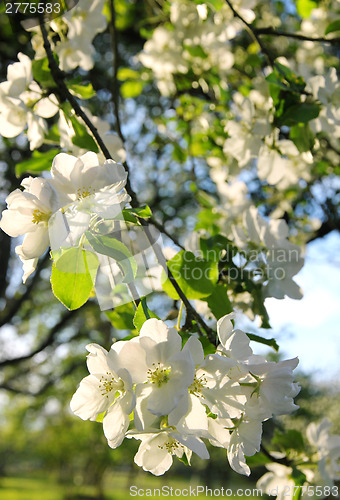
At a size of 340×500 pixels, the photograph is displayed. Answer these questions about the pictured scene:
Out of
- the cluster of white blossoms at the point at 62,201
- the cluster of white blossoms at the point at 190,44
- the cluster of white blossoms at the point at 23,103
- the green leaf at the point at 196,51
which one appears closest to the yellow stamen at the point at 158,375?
the cluster of white blossoms at the point at 62,201

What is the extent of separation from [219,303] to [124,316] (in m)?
0.22

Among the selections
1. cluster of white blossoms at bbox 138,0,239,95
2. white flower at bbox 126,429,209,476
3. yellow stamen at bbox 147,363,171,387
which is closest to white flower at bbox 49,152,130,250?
yellow stamen at bbox 147,363,171,387

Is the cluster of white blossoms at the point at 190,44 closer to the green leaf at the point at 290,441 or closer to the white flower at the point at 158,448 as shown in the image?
the green leaf at the point at 290,441

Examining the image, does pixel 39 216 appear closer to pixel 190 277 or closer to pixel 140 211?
pixel 140 211

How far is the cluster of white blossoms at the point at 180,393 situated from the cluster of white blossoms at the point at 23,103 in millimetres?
683

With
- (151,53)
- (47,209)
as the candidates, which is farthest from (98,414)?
(151,53)

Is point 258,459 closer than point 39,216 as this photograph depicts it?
No

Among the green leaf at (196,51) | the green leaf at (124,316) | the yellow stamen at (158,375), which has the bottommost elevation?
the green leaf at (124,316)

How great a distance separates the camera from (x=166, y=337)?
70cm

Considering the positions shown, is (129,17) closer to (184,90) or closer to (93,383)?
(184,90)

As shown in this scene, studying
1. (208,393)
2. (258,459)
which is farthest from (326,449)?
(208,393)

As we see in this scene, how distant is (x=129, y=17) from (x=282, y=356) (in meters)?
7.07

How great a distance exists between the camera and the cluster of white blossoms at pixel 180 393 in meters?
0.69

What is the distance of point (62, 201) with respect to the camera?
74cm
